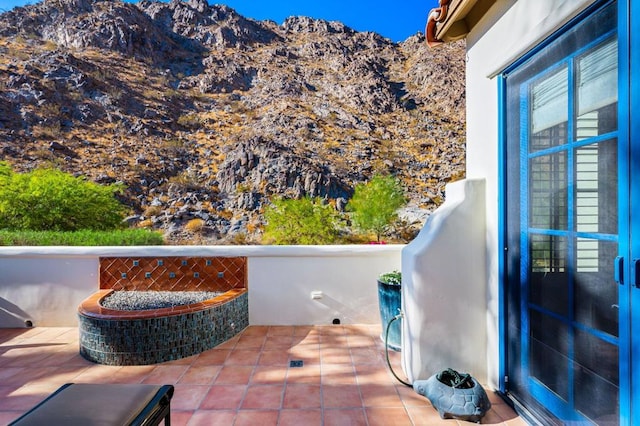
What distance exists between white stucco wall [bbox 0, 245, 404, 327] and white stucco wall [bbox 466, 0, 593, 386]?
138 centimetres

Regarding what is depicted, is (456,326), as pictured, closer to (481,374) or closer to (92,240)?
(481,374)

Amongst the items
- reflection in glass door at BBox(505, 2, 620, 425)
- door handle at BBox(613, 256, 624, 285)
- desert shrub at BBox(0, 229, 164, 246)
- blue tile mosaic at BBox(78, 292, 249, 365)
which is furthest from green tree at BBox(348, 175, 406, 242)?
door handle at BBox(613, 256, 624, 285)

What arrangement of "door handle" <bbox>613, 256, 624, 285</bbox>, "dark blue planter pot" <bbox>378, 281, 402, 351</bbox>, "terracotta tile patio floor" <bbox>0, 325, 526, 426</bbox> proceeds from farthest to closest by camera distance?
"dark blue planter pot" <bbox>378, 281, 402, 351</bbox> < "terracotta tile patio floor" <bbox>0, 325, 526, 426</bbox> < "door handle" <bbox>613, 256, 624, 285</bbox>

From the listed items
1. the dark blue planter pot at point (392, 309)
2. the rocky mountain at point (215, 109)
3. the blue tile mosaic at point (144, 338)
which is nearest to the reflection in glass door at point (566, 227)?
the dark blue planter pot at point (392, 309)

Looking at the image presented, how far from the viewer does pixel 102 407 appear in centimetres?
129

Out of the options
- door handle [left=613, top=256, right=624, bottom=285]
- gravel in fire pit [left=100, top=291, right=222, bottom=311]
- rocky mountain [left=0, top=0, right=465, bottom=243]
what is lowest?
gravel in fire pit [left=100, top=291, right=222, bottom=311]

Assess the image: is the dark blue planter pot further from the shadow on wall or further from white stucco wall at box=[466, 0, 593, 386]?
the shadow on wall

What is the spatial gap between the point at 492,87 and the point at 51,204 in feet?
26.1

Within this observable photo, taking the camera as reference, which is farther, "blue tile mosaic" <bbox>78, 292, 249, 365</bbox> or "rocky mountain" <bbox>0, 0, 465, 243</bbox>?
"rocky mountain" <bbox>0, 0, 465, 243</bbox>

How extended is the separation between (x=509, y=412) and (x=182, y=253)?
317cm

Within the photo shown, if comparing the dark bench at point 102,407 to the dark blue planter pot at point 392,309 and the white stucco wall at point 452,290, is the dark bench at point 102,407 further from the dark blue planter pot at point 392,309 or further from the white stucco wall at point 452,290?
the dark blue planter pot at point 392,309

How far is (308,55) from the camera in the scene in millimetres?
23344

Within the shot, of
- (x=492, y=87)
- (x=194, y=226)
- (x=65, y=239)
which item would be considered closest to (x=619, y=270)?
(x=492, y=87)

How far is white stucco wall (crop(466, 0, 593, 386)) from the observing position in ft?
6.00
